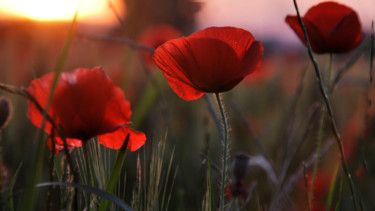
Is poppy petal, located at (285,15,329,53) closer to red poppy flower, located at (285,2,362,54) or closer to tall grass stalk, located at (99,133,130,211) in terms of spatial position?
red poppy flower, located at (285,2,362,54)

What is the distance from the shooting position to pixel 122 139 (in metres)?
0.44

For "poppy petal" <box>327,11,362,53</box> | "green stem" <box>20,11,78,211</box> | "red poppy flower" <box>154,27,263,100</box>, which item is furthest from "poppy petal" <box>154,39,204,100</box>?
"poppy petal" <box>327,11,362,53</box>

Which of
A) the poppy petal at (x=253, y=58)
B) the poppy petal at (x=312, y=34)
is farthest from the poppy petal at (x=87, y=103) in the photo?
the poppy petal at (x=312, y=34)

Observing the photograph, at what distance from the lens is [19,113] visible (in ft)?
4.99

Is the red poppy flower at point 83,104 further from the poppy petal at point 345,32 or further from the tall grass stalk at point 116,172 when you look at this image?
the poppy petal at point 345,32

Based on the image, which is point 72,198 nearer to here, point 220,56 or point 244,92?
point 220,56

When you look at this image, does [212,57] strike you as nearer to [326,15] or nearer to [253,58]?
[253,58]

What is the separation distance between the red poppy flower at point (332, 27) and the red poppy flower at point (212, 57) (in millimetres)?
175

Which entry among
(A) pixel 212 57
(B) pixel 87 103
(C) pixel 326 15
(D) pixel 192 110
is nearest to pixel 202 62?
(A) pixel 212 57

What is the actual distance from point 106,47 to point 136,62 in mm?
532

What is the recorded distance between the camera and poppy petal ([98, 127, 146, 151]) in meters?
0.41

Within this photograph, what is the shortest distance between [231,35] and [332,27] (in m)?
0.22

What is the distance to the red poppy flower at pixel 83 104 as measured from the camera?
379 mm

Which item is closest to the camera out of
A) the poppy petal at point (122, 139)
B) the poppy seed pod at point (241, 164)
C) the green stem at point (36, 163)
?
the green stem at point (36, 163)
